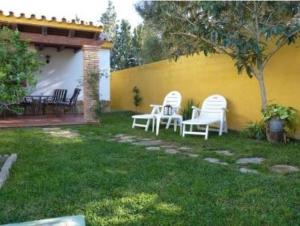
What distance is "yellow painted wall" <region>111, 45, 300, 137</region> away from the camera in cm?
654

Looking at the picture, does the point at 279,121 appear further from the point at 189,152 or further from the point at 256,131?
the point at 189,152

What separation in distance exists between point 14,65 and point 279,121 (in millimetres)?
4279

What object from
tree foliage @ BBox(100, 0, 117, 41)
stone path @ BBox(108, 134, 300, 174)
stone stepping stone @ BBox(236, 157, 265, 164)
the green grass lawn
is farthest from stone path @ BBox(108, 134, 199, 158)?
tree foliage @ BBox(100, 0, 117, 41)

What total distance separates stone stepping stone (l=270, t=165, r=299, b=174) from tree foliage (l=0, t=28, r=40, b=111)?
119 inches

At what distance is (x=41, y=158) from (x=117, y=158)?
1.09 m

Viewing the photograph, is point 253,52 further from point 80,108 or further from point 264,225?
point 80,108

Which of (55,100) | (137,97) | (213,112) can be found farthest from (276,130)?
(55,100)

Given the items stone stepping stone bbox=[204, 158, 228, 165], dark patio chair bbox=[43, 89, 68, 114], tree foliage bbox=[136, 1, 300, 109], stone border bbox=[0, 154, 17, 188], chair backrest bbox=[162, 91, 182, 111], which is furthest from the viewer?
dark patio chair bbox=[43, 89, 68, 114]

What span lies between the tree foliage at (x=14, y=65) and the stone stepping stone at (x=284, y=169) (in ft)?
9.90

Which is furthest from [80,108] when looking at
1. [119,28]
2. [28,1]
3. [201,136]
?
[119,28]

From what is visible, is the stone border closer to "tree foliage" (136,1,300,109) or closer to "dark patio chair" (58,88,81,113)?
"tree foliage" (136,1,300,109)

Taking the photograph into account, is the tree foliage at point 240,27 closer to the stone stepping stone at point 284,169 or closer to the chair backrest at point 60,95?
the stone stepping stone at point 284,169

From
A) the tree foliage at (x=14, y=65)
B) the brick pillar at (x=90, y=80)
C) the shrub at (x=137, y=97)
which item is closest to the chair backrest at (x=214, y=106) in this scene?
the brick pillar at (x=90, y=80)

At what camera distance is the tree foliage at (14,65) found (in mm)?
4090
